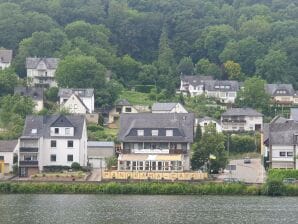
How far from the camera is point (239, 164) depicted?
61.2 m

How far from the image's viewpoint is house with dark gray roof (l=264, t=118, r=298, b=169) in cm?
5591

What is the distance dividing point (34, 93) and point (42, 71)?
1077 cm

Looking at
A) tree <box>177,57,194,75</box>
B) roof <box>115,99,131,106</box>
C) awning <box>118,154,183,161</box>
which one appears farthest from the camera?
tree <box>177,57,194,75</box>

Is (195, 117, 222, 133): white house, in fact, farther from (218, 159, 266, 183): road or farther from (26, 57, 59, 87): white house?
(26, 57, 59, 87): white house

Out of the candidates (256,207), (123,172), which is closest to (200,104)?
(123,172)

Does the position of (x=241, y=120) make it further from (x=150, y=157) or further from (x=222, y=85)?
(x=150, y=157)

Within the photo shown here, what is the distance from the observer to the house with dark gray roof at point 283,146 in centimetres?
5591

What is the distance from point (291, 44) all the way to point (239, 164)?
4351 centimetres

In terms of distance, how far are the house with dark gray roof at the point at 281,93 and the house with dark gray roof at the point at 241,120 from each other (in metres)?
12.6

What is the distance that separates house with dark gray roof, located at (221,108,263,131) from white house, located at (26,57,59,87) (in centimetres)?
1967

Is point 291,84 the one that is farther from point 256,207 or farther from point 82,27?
point 256,207

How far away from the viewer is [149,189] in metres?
47.4

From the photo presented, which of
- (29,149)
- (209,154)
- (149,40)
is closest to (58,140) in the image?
(29,149)

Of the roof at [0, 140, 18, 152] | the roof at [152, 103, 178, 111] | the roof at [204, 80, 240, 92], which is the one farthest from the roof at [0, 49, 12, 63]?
the roof at [0, 140, 18, 152]
